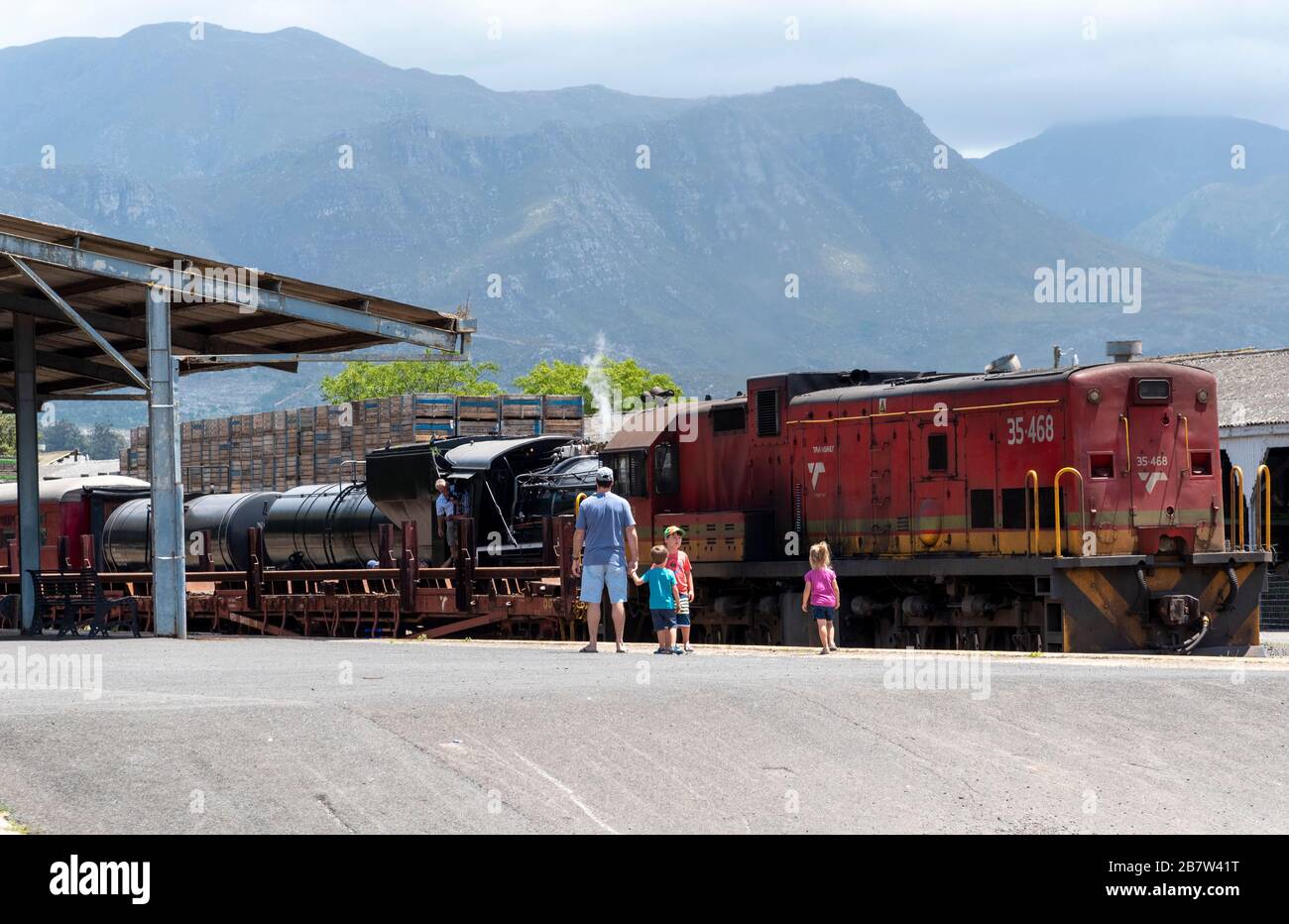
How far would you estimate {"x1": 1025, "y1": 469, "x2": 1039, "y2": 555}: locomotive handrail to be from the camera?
769 inches

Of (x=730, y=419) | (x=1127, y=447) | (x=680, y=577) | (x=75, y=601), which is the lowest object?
(x=75, y=601)

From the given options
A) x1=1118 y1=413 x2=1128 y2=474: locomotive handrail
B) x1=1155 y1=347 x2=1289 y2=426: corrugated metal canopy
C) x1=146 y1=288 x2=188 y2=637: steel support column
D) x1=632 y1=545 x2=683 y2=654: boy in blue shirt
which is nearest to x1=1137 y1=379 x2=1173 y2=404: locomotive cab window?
x1=1118 y1=413 x2=1128 y2=474: locomotive handrail

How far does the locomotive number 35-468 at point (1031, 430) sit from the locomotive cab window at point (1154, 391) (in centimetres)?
129

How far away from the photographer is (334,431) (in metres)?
43.8

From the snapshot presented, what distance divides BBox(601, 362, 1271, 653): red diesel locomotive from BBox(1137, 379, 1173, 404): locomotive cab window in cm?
4

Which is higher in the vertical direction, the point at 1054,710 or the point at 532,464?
the point at 532,464

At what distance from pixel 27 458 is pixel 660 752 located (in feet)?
67.1

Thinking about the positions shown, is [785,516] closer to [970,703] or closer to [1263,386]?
[970,703]

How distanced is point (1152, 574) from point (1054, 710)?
7574 millimetres

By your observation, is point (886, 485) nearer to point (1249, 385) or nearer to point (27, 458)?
point (27, 458)

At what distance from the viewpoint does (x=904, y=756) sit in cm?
1159

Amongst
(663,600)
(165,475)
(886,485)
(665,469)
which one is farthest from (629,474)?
(165,475)

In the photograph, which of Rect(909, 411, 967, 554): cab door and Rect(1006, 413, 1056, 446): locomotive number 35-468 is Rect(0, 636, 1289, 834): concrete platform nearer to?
Rect(1006, 413, 1056, 446): locomotive number 35-468
